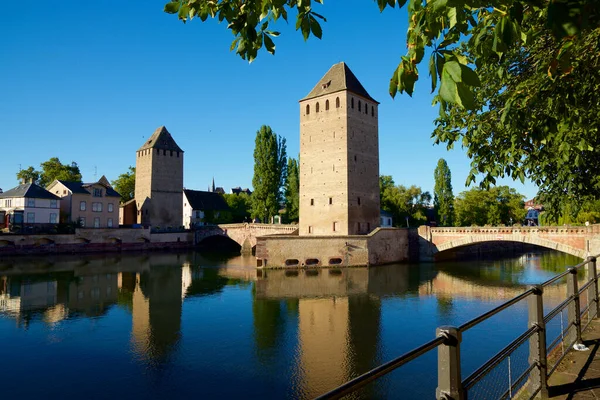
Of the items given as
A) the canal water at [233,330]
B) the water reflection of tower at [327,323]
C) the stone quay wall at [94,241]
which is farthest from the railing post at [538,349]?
the stone quay wall at [94,241]

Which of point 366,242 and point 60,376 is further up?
point 366,242

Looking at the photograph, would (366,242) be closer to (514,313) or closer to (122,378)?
(514,313)

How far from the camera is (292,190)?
49.2 m

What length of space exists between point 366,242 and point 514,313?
16.9 metres

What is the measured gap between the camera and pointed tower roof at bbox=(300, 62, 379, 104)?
120 ft

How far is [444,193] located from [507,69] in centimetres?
4769

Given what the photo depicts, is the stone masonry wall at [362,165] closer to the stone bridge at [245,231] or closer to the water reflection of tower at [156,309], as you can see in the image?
the stone bridge at [245,231]

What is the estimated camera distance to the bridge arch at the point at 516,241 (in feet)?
92.7

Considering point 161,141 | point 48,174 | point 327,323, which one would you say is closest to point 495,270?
point 327,323

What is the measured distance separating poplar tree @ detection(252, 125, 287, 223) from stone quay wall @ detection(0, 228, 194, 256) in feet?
38.2

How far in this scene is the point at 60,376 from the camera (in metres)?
10.7

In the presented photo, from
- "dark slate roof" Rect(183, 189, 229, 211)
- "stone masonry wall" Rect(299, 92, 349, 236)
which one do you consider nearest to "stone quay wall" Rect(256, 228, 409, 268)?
"stone masonry wall" Rect(299, 92, 349, 236)

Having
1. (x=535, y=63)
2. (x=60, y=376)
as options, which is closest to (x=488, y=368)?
(x=535, y=63)

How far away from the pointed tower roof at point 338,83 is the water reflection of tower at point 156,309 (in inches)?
805
